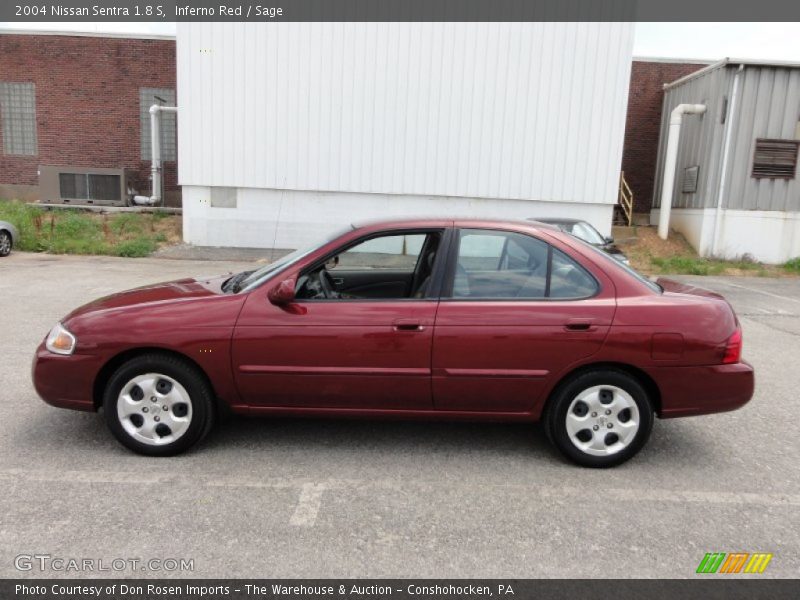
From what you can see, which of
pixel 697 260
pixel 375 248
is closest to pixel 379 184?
pixel 697 260

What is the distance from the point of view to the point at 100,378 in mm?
3582

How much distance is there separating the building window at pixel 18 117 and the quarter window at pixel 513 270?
83.0ft

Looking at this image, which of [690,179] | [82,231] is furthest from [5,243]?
[690,179]

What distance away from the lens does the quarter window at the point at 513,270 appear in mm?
3562

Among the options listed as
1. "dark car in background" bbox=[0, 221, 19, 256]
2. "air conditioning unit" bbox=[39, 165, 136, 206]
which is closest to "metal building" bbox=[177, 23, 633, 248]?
"dark car in background" bbox=[0, 221, 19, 256]

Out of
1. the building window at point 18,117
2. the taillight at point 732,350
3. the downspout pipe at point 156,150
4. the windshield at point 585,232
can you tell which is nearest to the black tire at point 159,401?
the taillight at point 732,350

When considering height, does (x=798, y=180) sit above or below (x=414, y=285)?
above

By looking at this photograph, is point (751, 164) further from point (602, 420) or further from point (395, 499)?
point (395, 499)

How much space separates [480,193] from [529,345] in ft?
45.8

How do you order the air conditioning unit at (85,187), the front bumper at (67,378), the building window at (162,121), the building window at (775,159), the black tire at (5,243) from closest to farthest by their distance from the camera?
the front bumper at (67,378), the black tire at (5,243), the building window at (775,159), the air conditioning unit at (85,187), the building window at (162,121)

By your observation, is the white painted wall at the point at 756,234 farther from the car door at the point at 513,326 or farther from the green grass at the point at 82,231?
the green grass at the point at 82,231

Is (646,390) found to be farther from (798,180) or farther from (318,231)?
(798,180)

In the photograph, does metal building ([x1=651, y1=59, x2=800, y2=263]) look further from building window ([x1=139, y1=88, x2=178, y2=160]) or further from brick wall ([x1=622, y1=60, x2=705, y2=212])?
building window ([x1=139, y1=88, x2=178, y2=160])
